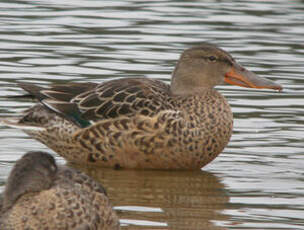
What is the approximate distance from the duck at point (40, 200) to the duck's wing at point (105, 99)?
2.87m

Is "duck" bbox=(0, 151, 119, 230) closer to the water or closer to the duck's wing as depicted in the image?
the water

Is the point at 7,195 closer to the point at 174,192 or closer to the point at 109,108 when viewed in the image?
the point at 174,192

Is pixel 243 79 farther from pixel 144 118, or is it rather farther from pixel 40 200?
pixel 40 200

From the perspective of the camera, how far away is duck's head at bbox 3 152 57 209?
21.8ft

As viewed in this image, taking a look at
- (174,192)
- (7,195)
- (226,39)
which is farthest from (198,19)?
(7,195)

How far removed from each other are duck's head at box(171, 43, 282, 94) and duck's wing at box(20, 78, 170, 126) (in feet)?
0.54

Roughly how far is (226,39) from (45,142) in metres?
5.82

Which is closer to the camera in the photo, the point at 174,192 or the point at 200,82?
the point at 174,192

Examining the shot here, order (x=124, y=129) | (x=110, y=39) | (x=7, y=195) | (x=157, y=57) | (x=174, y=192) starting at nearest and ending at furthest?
1. (x=7, y=195)
2. (x=174, y=192)
3. (x=124, y=129)
4. (x=157, y=57)
5. (x=110, y=39)

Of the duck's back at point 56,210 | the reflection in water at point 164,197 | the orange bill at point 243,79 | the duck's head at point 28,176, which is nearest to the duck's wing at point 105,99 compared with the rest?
the reflection in water at point 164,197

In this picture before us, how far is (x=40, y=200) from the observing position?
Answer: 6.65 m

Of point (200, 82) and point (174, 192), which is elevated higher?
point (200, 82)

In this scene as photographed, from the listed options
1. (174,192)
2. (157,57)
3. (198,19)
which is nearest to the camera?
(174,192)

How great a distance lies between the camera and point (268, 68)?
13.5 m
